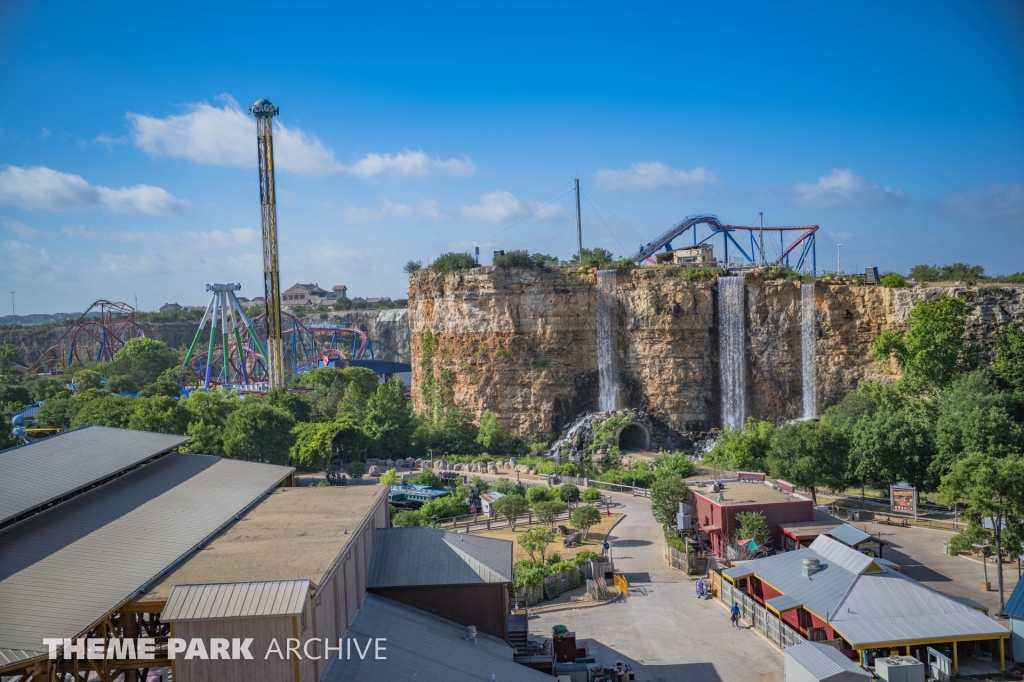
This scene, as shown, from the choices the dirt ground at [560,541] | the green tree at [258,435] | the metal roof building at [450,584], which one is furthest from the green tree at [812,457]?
the green tree at [258,435]

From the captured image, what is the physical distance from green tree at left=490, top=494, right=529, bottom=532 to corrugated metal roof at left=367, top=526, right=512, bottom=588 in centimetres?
1036

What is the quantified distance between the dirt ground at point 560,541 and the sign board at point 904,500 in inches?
377

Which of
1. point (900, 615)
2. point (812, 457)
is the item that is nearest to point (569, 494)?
point (812, 457)

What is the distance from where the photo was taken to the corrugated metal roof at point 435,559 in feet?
51.4

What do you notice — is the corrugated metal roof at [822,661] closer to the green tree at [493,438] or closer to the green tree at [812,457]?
the green tree at [812,457]

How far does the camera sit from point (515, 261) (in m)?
46.8

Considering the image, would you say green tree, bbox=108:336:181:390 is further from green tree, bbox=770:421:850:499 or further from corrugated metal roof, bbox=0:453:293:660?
green tree, bbox=770:421:850:499

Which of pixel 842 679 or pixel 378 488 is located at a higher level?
pixel 378 488

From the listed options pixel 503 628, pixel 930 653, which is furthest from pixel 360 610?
pixel 930 653

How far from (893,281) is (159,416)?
37.9 meters

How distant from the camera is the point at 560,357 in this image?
45781 mm

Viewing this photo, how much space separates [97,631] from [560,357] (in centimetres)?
→ 3520

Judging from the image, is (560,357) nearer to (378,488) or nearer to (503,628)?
(378,488)

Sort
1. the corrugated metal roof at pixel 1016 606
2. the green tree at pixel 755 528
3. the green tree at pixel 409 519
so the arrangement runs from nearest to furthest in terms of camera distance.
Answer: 1. the corrugated metal roof at pixel 1016 606
2. the green tree at pixel 755 528
3. the green tree at pixel 409 519
